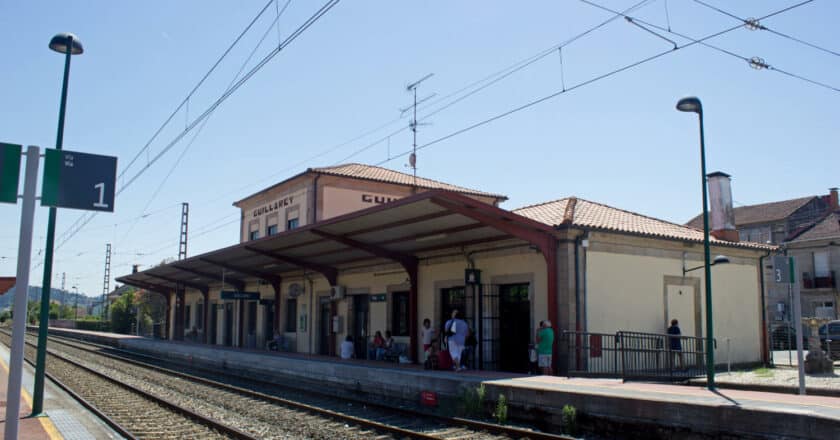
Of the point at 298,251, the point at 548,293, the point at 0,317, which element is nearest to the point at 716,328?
the point at 548,293

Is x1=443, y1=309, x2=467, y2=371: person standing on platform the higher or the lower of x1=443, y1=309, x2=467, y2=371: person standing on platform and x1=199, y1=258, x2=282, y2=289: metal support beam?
the lower

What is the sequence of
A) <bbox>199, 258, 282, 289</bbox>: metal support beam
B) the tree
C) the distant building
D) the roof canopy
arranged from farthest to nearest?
the tree → the distant building → <bbox>199, 258, 282, 289</bbox>: metal support beam → the roof canopy

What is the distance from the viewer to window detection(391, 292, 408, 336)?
20.7 metres

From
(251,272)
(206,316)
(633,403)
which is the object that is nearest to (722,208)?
(633,403)

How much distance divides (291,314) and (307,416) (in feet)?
52.4

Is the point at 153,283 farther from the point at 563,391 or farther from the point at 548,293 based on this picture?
the point at 563,391

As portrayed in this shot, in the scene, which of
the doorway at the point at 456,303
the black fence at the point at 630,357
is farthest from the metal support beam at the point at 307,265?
the black fence at the point at 630,357

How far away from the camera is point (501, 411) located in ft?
36.2

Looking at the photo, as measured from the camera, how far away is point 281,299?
2750 cm

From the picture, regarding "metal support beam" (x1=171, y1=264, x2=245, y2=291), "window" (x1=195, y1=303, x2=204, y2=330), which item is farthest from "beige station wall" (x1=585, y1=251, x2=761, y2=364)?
"window" (x1=195, y1=303, x2=204, y2=330)

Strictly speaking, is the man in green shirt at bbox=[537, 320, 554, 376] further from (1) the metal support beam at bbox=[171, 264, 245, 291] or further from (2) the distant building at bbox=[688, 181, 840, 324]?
(2) the distant building at bbox=[688, 181, 840, 324]

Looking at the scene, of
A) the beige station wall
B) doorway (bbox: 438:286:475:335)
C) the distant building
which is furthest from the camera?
the distant building

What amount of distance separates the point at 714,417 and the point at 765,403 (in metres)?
0.75

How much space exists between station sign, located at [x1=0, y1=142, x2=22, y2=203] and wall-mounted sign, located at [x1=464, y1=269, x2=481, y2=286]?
11710mm
